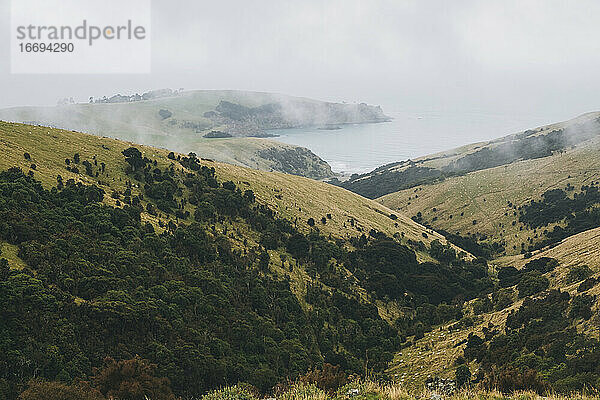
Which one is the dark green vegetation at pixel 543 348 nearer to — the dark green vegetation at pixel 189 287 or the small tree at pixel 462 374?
the small tree at pixel 462 374

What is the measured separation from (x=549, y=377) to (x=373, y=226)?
5987 cm

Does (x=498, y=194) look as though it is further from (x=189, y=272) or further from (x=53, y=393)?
(x=53, y=393)

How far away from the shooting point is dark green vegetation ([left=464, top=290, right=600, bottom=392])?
19.5 m

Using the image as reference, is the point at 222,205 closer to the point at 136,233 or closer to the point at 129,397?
the point at 136,233

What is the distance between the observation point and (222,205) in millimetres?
61469

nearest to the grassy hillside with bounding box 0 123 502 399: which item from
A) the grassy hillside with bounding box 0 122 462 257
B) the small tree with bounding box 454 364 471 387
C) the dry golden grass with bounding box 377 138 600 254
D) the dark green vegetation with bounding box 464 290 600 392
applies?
the grassy hillside with bounding box 0 122 462 257

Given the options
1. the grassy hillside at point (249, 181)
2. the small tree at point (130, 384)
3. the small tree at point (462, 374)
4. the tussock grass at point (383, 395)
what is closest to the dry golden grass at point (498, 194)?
the grassy hillside at point (249, 181)

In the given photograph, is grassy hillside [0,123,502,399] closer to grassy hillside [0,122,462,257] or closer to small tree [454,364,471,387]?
grassy hillside [0,122,462,257]

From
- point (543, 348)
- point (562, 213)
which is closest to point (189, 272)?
point (543, 348)

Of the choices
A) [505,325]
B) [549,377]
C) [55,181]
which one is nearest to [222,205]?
[55,181]

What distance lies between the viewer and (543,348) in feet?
93.4

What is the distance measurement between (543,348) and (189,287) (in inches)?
1183

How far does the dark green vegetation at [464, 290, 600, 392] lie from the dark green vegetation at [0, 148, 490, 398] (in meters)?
11.1

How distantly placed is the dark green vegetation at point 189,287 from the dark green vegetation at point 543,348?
36.5ft
